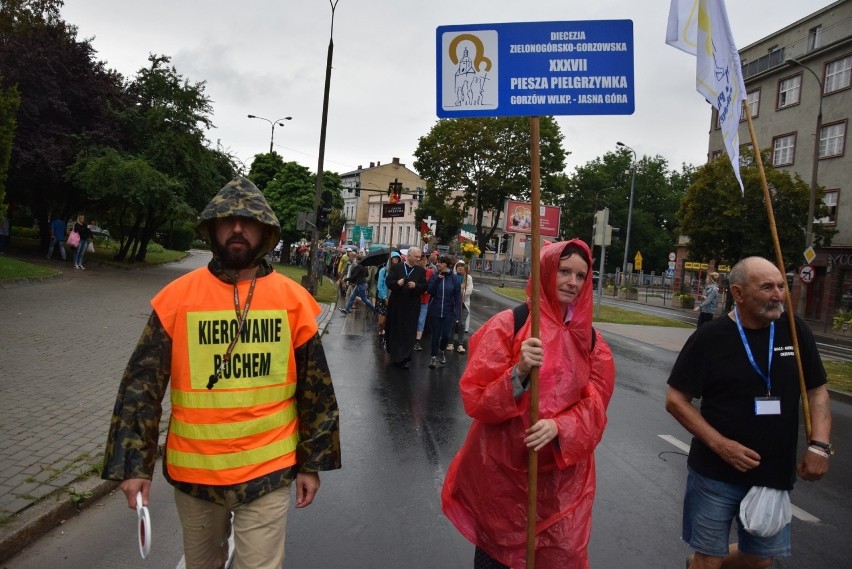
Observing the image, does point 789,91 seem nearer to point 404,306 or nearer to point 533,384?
point 404,306

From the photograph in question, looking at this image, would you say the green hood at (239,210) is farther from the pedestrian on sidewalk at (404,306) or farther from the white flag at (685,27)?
the pedestrian on sidewalk at (404,306)

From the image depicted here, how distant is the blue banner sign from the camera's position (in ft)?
8.58

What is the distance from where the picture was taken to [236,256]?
2545 mm

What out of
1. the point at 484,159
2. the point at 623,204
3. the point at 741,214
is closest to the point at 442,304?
the point at 741,214

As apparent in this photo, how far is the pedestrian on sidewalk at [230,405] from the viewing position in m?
2.37

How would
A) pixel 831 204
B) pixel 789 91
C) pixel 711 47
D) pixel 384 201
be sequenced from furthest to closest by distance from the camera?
pixel 384 201, pixel 789 91, pixel 831 204, pixel 711 47

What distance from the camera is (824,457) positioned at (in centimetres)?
289

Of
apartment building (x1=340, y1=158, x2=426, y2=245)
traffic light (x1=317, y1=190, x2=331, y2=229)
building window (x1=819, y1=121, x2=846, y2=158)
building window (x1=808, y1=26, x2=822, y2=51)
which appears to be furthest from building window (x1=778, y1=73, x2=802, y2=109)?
apartment building (x1=340, y1=158, x2=426, y2=245)

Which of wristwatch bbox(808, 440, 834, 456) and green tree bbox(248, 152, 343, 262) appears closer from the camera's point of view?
wristwatch bbox(808, 440, 834, 456)

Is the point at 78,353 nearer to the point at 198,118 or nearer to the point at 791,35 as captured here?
the point at 198,118

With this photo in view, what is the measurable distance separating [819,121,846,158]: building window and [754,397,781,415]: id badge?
118 ft

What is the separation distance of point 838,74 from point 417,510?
125 feet

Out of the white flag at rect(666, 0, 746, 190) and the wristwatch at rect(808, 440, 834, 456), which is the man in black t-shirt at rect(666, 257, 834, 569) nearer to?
the wristwatch at rect(808, 440, 834, 456)

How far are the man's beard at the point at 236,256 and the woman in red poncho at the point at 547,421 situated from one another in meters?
1.02
